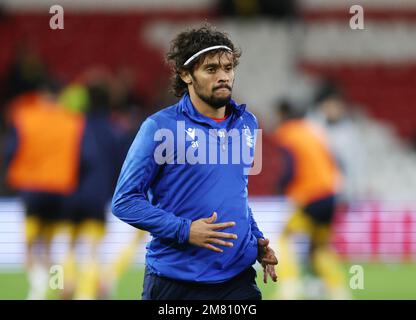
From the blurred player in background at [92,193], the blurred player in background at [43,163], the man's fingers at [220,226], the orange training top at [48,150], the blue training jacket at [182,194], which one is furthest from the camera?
the orange training top at [48,150]

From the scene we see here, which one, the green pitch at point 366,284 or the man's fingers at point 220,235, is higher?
the man's fingers at point 220,235

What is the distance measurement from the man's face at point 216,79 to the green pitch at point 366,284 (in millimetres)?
5536

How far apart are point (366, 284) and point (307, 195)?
1306 mm

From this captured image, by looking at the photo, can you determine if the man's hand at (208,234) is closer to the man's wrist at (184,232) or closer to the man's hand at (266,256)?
the man's wrist at (184,232)

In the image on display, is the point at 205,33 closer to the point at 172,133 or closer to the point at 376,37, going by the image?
the point at 172,133

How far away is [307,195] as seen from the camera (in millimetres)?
11266

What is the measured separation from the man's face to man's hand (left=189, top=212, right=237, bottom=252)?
585 mm

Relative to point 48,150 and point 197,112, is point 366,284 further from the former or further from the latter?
point 197,112

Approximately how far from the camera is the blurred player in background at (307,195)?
36.0 ft

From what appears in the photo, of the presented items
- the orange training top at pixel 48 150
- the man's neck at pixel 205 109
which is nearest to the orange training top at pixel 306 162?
the orange training top at pixel 48 150

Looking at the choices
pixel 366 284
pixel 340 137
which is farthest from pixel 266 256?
pixel 340 137

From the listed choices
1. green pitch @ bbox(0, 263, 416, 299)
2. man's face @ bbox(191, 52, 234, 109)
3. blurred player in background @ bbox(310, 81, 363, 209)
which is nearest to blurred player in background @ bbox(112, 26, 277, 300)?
man's face @ bbox(191, 52, 234, 109)

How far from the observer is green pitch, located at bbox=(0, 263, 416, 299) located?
10.8 m

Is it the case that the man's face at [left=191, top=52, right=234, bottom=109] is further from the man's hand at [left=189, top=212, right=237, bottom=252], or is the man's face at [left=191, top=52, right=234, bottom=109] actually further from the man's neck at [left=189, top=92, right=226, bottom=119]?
the man's hand at [left=189, top=212, right=237, bottom=252]
